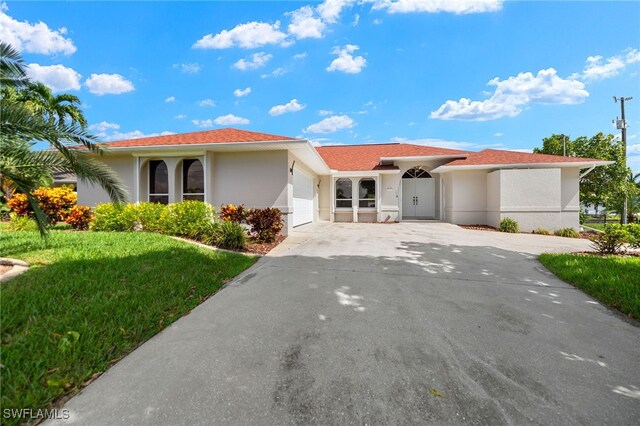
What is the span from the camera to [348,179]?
16844 millimetres

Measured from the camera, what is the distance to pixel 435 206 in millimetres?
17500

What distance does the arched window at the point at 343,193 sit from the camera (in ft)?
55.6

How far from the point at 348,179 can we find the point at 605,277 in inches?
509

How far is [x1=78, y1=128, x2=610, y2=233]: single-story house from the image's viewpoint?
32.6 ft

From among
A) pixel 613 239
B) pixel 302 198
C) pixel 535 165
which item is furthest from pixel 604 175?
pixel 302 198

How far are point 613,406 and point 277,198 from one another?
8944mm

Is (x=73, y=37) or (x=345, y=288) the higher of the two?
(x=73, y=37)

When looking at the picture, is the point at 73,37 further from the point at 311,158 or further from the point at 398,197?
the point at 398,197

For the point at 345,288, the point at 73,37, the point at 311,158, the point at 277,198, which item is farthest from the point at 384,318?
the point at 73,37

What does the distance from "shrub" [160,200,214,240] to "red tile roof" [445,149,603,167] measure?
12.1 metres

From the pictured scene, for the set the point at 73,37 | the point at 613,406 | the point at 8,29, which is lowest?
the point at 613,406

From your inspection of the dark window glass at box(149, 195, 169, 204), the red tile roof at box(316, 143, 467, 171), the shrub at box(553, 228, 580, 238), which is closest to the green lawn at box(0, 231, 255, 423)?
the dark window glass at box(149, 195, 169, 204)

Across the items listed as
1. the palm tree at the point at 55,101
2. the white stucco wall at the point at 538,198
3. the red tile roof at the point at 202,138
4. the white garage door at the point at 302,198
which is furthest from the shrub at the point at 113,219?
the white stucco wall at the point at 538,198

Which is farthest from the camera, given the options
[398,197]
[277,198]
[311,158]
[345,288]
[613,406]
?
[398,197]
